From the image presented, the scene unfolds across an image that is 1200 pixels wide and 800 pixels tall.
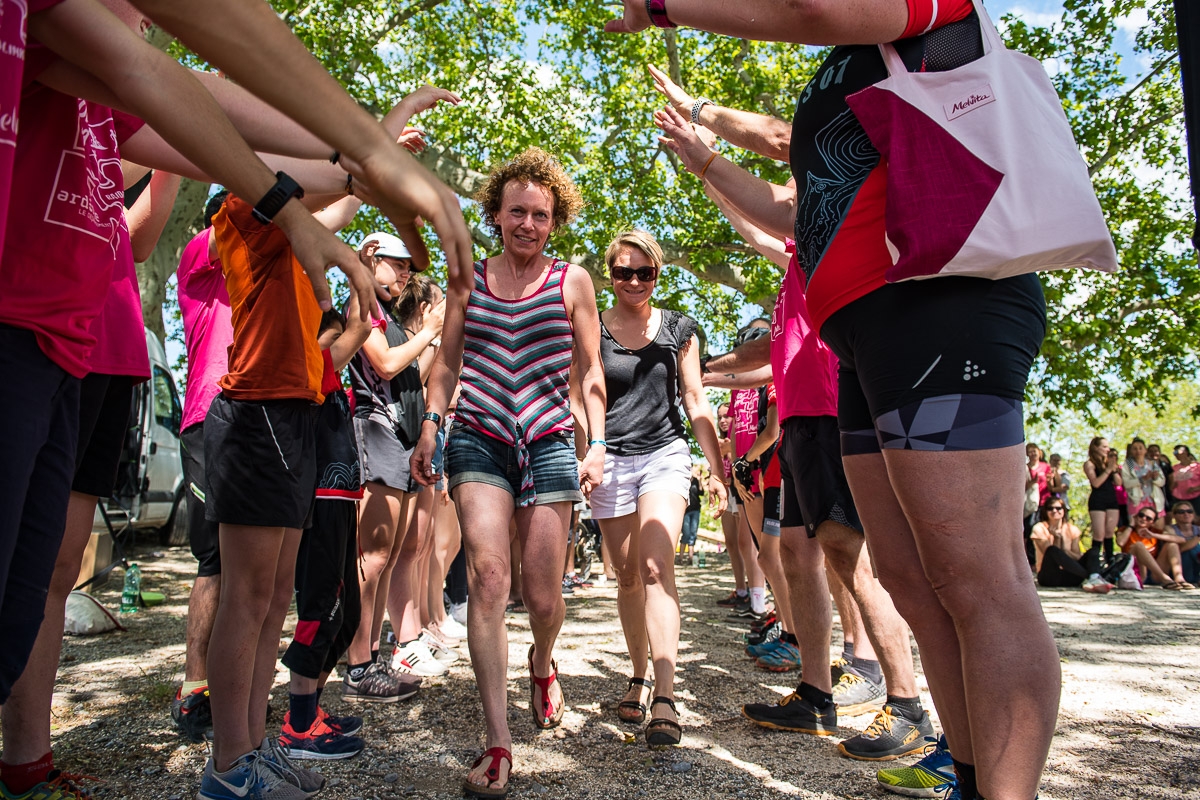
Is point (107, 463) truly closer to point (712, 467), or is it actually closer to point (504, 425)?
point (504, 425)

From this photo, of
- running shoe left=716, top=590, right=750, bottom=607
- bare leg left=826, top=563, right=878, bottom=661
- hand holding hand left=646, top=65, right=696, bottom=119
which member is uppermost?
hand holding hand left=646, top=65, right=696, bottom=119

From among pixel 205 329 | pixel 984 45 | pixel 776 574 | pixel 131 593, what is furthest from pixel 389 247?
pixel 131 593

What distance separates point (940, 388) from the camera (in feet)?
5.57

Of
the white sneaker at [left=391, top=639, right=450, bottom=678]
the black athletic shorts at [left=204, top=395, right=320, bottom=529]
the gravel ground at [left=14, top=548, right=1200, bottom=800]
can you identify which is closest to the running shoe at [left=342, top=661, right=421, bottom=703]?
the gravel ground at [left=14, top=548, right=1200, bottom=800]

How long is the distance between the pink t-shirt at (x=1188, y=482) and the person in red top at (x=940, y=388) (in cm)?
1511

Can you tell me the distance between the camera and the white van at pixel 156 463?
873 centimetres

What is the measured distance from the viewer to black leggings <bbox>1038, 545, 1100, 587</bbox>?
36.5 ft

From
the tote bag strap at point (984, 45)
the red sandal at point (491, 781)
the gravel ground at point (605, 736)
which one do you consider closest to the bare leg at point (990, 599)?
the tote bag strap at point (984, 45)

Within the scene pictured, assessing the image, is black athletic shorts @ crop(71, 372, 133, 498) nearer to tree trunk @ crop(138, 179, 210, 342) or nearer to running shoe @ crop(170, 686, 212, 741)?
running shoe @ crop(170, 686, 212, 741)

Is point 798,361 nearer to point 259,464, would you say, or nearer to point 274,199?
point 259,464

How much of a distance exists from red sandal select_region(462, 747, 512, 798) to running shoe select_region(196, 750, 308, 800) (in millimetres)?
544

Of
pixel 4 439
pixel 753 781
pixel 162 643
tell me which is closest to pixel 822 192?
pixel 4 439

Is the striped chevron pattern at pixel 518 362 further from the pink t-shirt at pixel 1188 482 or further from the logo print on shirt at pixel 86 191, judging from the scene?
the pink t-shirt at pixel 1188 482

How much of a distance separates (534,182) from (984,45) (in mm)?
2344
